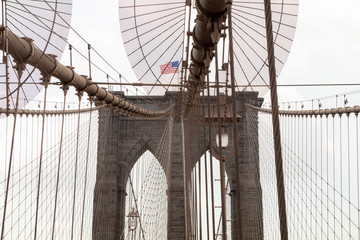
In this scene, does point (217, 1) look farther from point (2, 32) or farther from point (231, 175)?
point (231, 175)

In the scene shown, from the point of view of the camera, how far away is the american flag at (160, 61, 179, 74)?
5671 millimetres

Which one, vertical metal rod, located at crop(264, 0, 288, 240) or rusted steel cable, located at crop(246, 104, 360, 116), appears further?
rusted steel cable, located at crop(246, 104, 360, 116)

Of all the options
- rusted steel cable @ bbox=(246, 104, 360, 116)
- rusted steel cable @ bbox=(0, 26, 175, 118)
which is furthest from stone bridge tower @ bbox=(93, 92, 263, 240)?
rusted steel cable @ bbox=(0, 26, 175, 118)

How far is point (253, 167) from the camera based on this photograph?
17.1m

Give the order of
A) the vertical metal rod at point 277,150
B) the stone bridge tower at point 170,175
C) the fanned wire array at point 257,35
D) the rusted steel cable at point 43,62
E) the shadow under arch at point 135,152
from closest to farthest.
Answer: the vertical metal rod at point 277,150
the rusted steel cable at point 43,62
the fanned wire array at point 257,35
the stone bridge tower at point 170,175
the shadow under arch at point 135,152

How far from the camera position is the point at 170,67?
581 cm

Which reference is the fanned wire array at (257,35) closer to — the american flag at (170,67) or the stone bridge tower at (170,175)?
the american flag at (170,67)

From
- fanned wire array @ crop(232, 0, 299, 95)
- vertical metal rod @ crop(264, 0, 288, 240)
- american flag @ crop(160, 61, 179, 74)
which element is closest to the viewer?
vertical metal rod @ crop(264, 0, 288, 240)

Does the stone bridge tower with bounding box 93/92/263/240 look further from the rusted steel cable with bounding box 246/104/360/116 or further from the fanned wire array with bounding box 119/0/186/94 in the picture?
the fanned wire array with bounding box 119/0/186/94

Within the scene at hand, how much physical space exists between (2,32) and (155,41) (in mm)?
3377

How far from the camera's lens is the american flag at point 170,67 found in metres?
5.67

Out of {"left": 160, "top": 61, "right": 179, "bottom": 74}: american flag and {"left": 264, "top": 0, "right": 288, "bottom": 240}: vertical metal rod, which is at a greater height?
{"left": 160, "top": 61, "right": 179, "bottom": 74}: american flag

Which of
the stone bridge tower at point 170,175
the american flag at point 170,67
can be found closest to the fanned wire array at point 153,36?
the american flag at point 170,67

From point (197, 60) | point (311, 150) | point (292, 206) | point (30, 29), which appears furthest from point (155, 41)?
point (292, 206)
